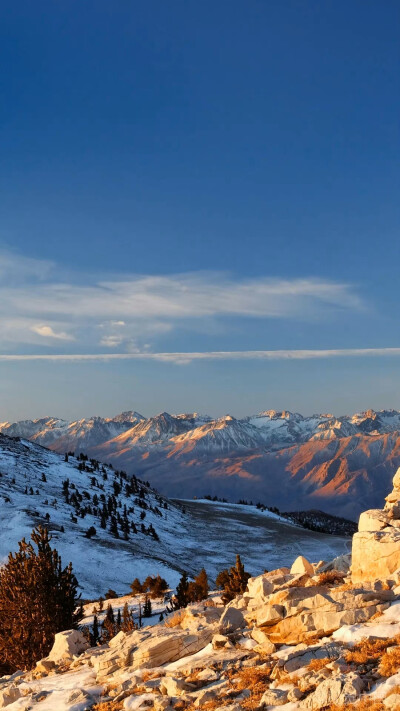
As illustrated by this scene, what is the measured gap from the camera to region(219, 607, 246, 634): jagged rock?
18295 mm

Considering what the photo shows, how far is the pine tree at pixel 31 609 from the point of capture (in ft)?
93.3

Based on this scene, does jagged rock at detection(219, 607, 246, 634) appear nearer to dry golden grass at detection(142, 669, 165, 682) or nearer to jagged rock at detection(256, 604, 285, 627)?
jagged rock at detection(256, 604, 285, 627)

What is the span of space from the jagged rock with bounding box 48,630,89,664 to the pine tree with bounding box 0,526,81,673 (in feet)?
20.5

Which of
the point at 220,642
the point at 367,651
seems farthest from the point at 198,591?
the point at 367,651

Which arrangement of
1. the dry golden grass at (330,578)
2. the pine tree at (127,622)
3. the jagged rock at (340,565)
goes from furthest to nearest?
the pine tree at (127,622)
the jagged rock at (340,565)
the dry golden grass at (330,578)

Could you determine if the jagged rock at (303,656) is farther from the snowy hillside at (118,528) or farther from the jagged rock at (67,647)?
the snowy hillside at (118,528)

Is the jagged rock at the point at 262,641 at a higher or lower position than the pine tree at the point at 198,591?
higher

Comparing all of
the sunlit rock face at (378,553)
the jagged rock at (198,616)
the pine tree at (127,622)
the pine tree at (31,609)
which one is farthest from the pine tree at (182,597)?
the sunlit rock face at (378,553)

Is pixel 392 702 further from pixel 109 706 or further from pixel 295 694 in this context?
pixel 109 706

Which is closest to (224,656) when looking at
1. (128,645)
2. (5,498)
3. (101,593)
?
(128,645)

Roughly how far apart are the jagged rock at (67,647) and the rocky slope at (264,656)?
0.06m

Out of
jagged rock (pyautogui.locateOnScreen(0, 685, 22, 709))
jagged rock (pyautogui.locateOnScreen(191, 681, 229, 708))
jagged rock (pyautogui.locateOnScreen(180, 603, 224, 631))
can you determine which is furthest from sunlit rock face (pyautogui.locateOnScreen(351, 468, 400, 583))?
jagged rock (pyautogui.locateOnScreen(0, 685, 22, 709))

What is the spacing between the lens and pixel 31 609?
29406mm

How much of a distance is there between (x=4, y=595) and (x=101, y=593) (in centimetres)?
3195
